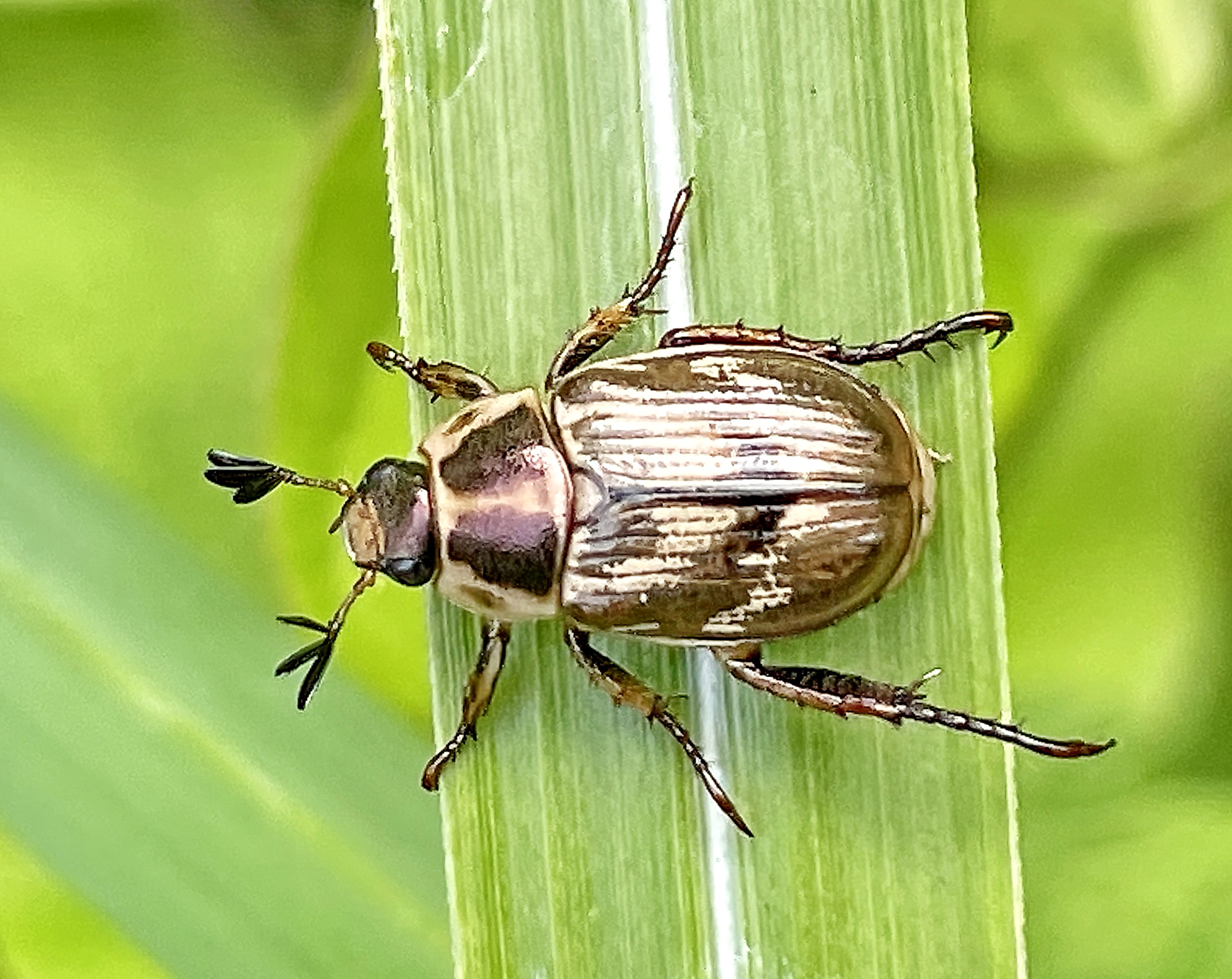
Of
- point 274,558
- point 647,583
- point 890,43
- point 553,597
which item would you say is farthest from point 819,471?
point 274,558

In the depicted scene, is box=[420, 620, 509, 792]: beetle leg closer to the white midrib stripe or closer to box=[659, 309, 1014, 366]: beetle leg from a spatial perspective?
the white midrib stripe

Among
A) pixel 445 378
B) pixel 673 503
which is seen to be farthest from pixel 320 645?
pixel 673 503

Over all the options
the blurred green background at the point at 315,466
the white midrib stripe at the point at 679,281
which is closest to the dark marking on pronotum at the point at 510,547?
the white midrib stripe at the point at 679,281

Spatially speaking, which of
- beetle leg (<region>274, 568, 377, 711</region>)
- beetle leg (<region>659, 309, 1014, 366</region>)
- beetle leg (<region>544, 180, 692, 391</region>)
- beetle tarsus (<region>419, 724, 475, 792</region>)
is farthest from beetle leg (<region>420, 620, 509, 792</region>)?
beetle leg (<region>659, 309, 1014, 366</region>)

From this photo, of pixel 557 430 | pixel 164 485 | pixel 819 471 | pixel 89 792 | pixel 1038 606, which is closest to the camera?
pixel 819 471

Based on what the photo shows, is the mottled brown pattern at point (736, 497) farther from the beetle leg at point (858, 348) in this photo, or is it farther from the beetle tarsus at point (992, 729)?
the beetle tarsus at point (992, 729)

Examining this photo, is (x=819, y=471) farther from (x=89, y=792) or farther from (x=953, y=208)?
(x=89, y=792)

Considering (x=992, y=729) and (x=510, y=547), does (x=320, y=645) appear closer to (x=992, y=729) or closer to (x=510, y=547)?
(x=510, y=547)

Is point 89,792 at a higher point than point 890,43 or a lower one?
lower
